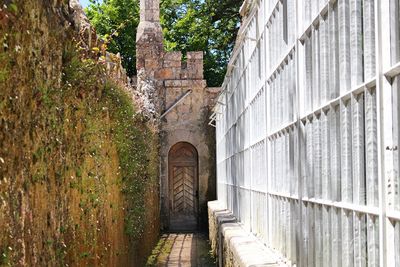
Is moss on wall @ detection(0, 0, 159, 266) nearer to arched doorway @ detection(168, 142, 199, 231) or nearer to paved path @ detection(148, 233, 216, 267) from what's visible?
paved path @ detection(148, 233, 216, 267)

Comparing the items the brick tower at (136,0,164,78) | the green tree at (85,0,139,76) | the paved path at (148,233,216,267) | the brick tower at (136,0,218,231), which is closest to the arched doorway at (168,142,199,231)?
the brick tower at (136,0,218,231)

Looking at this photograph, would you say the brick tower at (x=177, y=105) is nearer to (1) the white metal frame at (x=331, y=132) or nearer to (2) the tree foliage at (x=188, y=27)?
(2) the tree foliage at (x=188, y=27)

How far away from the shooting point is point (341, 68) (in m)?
4.14

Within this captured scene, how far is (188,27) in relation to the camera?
34.8m

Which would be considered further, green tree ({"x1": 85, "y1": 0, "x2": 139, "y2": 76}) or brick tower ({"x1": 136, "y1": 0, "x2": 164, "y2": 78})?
green tree ({"x1": 85, "y1": 0, "x2": 139, "y2": 76})

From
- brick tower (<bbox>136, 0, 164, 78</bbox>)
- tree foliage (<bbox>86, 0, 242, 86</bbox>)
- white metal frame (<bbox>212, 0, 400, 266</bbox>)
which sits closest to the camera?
white metal frame (<bbox>212, 0, 400, 266</bbox>)

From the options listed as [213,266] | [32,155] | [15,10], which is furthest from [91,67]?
[213,266]

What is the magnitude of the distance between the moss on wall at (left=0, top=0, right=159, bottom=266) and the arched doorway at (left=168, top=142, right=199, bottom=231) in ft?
52.2

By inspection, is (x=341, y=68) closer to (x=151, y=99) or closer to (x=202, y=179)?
(x=151, y=99)

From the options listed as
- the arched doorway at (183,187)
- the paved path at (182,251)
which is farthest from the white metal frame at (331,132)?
the arched doorway at (183,187)

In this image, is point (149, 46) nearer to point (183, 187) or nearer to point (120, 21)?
point (183, 187)

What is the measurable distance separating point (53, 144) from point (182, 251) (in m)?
14.2

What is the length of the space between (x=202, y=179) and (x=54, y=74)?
20.1 metres

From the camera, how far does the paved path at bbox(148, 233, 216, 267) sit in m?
17.1
